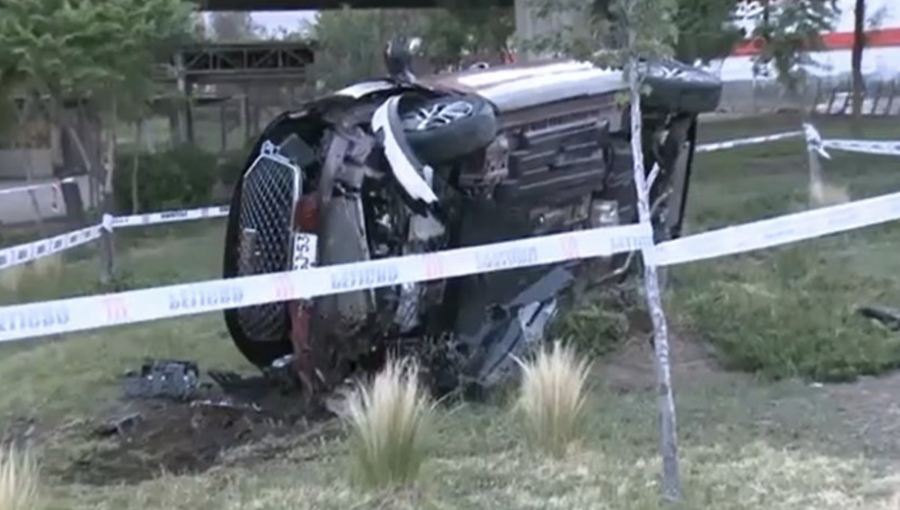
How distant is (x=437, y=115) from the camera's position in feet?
26.7

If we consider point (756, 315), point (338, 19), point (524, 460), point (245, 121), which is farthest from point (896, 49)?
point (524, 460)

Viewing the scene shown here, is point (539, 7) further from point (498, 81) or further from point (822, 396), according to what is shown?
point (822, 396)

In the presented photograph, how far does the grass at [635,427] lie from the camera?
20.1 ft

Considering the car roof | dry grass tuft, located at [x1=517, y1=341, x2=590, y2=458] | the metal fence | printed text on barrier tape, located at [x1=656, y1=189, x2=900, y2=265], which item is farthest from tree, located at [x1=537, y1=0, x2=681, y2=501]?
the metal fence

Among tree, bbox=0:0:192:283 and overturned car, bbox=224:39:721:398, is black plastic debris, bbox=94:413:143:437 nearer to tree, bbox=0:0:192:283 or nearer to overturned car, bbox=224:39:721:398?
overturned car, bbox=224:39:721:398

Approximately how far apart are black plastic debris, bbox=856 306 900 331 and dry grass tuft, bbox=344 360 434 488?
4.18 meters

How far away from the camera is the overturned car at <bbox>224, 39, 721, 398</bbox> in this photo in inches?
321

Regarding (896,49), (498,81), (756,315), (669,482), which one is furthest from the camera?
(896,49)

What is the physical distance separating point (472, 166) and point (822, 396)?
2056mm

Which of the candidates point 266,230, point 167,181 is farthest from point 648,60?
point 167,181

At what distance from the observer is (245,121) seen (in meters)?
35.5

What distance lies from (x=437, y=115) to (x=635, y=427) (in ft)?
6.07

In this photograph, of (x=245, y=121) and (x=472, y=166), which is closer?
(x=472, y=166)

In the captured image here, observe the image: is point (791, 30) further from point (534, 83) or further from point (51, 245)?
point (534, 83)
